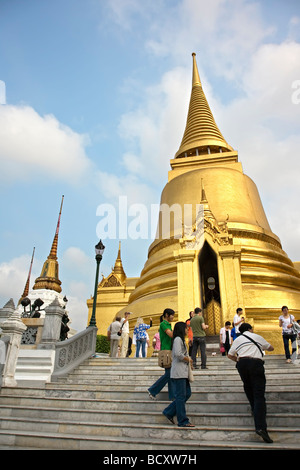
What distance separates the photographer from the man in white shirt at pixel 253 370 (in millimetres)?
3707

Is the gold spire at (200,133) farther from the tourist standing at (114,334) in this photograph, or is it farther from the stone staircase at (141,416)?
the stone staircase at (141,416)

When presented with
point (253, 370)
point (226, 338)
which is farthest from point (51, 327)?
point (253, 370)

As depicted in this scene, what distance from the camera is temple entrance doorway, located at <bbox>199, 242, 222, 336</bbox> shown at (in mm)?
13633

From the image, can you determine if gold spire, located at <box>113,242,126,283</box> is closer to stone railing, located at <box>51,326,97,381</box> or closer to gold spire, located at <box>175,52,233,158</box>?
gold spire, located at <box>175,52,233,158</box>

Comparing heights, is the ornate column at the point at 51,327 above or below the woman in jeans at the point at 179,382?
above

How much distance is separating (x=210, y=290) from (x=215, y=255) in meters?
1.87

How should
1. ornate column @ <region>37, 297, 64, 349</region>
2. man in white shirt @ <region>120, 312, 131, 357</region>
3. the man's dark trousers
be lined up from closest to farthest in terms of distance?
the man's dark trousers
ornate column @ <region>37, 297, 64, 349</region>
man in white shirt @ <region>120, 312, 131, 357</region>

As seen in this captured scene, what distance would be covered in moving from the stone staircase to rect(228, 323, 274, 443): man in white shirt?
25 centimetres

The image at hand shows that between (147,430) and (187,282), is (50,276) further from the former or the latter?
(147,430)

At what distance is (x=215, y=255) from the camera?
13.5 m

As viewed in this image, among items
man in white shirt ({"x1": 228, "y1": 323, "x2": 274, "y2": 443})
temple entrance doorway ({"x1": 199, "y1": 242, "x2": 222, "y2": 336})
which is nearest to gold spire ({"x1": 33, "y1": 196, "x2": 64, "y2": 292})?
temple entrance doorway ({"x1": 199, "y1": 242, "x2": 222, "y2": 336})

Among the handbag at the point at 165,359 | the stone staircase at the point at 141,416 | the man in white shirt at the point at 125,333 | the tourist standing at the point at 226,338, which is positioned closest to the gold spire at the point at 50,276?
the man in white shirt at the point at 125,333

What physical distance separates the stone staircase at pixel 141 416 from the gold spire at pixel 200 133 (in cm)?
1921
